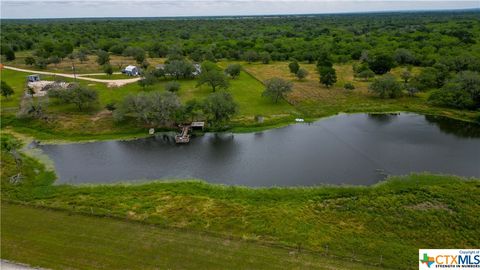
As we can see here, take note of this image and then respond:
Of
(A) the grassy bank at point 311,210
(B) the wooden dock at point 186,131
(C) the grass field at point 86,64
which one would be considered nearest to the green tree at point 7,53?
(C) the grass field at point 86,64

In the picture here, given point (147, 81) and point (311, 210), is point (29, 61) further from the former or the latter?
point (311, 210)

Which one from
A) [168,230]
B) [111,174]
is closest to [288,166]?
[168,230]

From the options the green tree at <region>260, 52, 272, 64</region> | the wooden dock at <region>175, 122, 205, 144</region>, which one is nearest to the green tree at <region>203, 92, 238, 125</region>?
the wooden dock at <region>175, 122, 205, 144</region>

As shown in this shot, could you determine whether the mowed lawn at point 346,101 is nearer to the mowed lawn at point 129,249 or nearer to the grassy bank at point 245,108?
the grassy bank at point 245,108

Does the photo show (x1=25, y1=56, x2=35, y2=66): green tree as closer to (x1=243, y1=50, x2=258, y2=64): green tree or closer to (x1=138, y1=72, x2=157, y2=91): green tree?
(x1=138, y1=72, x2=157, y2=91): green tree

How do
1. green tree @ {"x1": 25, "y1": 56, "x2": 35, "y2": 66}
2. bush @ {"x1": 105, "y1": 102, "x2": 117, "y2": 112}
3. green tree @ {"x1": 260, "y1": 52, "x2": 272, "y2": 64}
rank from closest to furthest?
bush @ {"x1": 105, "y1": 102, "x2": 117, "y2": 112}
green tree @ {"x1": 25, "y1": 56, "x2": 35, "y2": 66}
green tree @ {"x1": 260, "y1": 52, "x2": 272, "y2": 64}

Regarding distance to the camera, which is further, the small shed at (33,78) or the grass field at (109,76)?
the grass field at (109,76)

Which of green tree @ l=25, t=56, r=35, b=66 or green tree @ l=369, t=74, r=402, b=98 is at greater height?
green tree @ l=25, t=56, r=35, b=66
